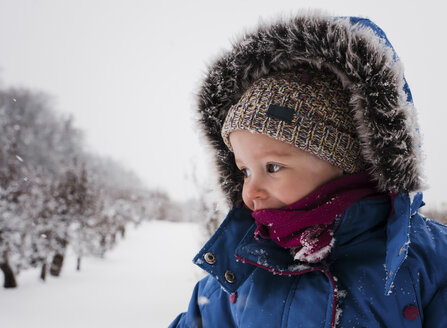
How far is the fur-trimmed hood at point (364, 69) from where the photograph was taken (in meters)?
0.90

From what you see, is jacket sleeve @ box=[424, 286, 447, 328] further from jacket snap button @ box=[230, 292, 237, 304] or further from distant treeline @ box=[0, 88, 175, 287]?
distant treeline @ box=[0, 88, 175, 287]

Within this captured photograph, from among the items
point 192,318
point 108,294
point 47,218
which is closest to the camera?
point 192,318

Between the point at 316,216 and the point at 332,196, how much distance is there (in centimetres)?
9

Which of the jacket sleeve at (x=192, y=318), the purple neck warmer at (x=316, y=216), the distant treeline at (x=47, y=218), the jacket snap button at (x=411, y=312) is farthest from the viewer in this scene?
the distant treeline at (x=47, y=218)

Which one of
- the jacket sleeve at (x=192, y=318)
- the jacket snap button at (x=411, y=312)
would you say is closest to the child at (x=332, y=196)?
the jacket snap button at (x=411, y=312)

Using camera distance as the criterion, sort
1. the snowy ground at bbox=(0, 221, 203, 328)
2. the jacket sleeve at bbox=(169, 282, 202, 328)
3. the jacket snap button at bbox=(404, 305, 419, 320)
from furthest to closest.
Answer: the snowy ground at bbox=(0, 221, 203, 328) < the jacket sleeve at bbox=(169, 282, 202, 328) < the jacket snap button at bbox=(404, 305, 419, 320)

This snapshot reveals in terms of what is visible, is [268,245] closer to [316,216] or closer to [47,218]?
[316,216]

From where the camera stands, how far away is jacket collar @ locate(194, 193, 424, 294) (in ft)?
2.58

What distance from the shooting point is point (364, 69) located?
0.92 metres

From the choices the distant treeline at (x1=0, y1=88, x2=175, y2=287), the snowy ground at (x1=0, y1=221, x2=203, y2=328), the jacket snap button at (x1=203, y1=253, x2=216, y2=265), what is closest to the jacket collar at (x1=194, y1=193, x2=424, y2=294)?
the jacket snap button at (x1=203, y1=253, x2=216, y2=265)

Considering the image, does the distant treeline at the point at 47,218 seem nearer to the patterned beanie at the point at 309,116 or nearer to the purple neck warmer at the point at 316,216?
the patterned beanie at the point at 309,116

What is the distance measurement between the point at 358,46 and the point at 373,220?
568mm

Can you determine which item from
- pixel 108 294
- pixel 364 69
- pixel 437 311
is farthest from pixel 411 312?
pixel 108 294

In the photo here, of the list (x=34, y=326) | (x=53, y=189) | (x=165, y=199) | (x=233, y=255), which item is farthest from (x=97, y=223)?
(x=165, y=199)
